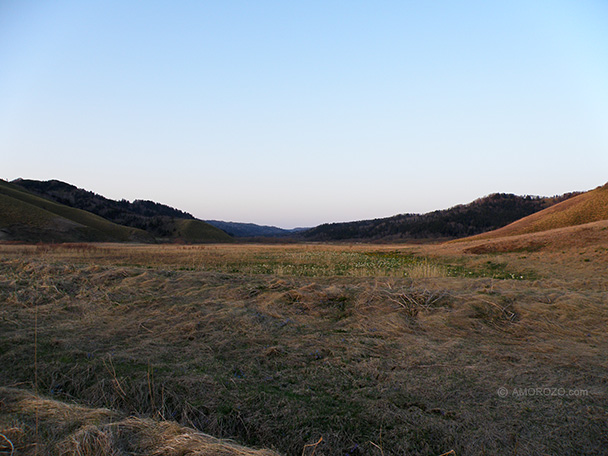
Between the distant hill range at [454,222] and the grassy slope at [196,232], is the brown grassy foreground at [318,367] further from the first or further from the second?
the distant hill range at [454,222]

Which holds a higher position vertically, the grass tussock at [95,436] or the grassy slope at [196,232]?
the grassy slope at [196,232]

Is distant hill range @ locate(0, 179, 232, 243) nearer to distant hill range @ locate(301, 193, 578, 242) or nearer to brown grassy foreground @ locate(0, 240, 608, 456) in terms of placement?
distant hill range @ locate(301, 193, 578, 242)

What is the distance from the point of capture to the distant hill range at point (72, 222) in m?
67.6

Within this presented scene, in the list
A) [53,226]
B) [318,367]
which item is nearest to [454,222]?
[53,226]

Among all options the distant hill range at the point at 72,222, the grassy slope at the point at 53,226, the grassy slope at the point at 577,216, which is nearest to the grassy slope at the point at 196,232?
the distant hill range at the point at 72,222

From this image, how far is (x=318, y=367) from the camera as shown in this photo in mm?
5004

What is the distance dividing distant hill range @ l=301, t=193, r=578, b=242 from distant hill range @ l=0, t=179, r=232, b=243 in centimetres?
6957

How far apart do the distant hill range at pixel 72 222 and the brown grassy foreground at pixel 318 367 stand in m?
73.4

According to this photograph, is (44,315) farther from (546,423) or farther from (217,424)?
(546,423)

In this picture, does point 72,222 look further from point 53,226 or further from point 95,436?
point 95,436

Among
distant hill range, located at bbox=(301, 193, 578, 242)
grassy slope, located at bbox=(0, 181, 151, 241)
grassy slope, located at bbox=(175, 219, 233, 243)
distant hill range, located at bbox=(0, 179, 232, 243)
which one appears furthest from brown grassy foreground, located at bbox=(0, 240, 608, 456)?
distant hill range, located at bbox=(301, 193, 578, 242)

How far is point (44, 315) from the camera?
25.8ft

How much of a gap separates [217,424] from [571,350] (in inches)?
230

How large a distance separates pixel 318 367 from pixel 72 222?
9252cm
